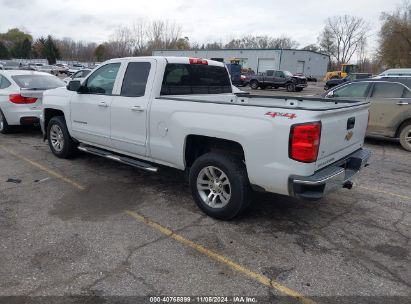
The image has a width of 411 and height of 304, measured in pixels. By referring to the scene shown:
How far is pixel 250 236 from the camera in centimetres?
397

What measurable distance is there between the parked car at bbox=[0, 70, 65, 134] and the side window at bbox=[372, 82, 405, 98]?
320 inches

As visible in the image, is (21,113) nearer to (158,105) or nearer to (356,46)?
(158,105)

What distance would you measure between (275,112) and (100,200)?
108 inches

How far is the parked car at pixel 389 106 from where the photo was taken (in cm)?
834

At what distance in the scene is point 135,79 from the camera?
5094mm

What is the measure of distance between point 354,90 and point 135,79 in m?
6.45

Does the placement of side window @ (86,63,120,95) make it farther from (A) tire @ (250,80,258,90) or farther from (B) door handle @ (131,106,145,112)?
(A) tire @ (250,80,258,90)

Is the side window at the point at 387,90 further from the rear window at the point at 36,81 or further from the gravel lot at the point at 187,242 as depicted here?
the rear window at the point at 36,81

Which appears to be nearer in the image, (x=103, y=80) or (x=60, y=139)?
(x=103, y=80)

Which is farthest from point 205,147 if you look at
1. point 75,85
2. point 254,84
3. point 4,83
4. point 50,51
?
point 50,51

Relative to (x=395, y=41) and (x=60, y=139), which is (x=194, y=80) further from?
(x=395, y=41)

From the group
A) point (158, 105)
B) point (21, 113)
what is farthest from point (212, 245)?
point (21, 113)

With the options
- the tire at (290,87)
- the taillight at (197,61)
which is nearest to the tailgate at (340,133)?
the taillight at (197,61)

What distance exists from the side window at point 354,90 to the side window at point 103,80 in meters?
6.30
